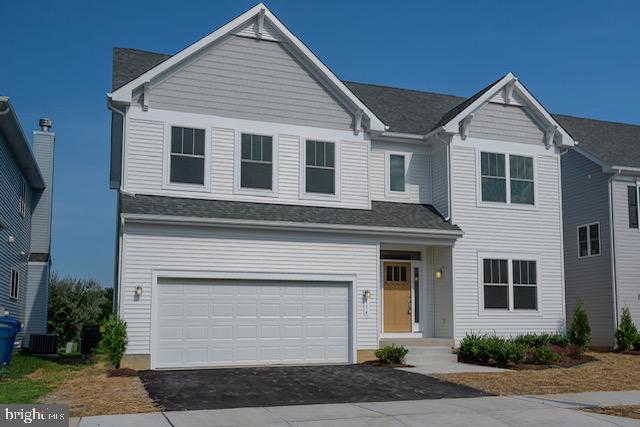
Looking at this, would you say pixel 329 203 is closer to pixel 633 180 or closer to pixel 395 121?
pixel 395 121

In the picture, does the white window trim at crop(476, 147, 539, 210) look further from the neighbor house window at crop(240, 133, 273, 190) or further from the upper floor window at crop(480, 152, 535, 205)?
the neighbor house window at crop(240, 133, 273, 190)

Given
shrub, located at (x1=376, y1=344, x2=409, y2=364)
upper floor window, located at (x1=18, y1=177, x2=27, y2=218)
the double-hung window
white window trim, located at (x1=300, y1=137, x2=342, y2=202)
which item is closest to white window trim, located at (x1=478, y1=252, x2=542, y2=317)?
the double-hung window

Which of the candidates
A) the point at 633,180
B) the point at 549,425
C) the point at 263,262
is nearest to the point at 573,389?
the point at 549,425

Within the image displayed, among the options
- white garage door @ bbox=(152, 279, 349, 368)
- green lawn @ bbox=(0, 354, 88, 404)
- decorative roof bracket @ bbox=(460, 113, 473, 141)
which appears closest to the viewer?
green lawn @ bbox=(0, 354, 88, 404)

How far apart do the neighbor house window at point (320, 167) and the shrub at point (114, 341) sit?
608 cm

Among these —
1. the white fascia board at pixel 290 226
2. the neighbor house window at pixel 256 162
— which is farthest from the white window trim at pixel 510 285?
the neighbor house window at pixel 256 162

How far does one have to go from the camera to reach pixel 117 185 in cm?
1928

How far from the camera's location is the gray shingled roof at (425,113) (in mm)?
20219

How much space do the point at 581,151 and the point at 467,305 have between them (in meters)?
8.06

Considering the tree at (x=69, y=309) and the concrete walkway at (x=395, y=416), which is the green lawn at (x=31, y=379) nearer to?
the concrete walkway at (x=395, y=416)

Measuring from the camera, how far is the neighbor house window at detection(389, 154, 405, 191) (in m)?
21.0

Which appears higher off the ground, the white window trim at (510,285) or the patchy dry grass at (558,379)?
the white window trim at (510,285)

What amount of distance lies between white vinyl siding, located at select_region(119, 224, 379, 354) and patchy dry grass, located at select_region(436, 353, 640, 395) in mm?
4016

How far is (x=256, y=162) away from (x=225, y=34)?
3.44m
